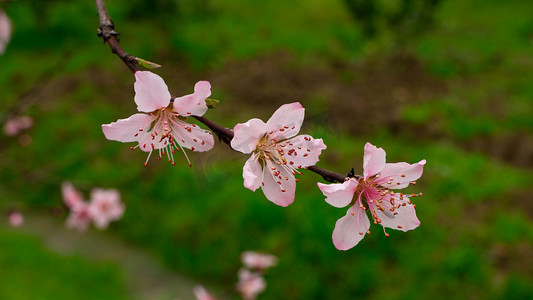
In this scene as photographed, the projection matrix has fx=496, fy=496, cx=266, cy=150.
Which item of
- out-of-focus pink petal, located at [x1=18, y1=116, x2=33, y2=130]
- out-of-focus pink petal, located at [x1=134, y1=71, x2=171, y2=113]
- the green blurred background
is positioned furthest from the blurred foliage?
out-of-focus pink petal, located at [x1=134, y1=71, x2=171, y2=113]

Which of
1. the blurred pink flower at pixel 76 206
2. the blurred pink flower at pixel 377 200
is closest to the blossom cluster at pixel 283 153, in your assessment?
the blurred pink flower at pixel 377 200

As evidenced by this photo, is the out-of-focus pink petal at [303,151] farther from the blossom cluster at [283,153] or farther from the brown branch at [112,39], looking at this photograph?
the brown branch at [112,39]

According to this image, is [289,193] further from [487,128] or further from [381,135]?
[487,128]

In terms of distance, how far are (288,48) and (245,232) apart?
2.58 metres

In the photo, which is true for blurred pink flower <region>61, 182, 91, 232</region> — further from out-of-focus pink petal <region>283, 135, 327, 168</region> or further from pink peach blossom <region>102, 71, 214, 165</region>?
out-of-focus pink petal <region>283, 135, 327, 168</region>

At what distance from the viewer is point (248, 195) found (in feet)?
9.46

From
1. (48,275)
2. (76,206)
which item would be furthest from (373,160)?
(48,275)

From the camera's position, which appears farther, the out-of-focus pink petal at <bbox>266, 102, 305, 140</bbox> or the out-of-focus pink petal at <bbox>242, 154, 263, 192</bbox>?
the out-of-focus pink petal at <bbox>266, 102, 305, 140</bbox>

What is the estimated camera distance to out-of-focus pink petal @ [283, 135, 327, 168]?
705 mm

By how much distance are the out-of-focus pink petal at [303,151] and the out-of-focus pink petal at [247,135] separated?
5 cm

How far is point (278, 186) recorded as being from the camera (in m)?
0.75

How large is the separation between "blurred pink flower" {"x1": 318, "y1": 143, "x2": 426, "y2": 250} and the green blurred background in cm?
33

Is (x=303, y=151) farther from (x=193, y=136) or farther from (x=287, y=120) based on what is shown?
(x=193, y=136)

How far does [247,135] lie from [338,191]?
0.14 m
